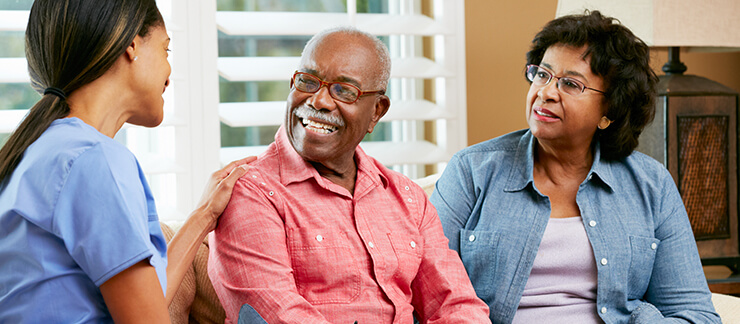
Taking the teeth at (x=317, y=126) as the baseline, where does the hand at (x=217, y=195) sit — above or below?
below

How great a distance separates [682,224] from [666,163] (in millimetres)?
599

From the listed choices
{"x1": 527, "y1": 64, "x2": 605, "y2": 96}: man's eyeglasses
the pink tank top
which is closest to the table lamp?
{"x1": 527, "y1": 64, "x2": 605, "y2": 96}: man's eyeglasses

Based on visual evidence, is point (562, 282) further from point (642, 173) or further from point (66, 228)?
point (66, 228)

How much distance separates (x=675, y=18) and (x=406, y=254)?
1.30 m

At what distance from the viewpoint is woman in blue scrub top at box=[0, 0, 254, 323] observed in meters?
1.01

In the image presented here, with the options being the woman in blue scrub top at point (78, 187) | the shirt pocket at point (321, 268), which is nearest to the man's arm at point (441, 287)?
the shirt pocket at point (321, 268)

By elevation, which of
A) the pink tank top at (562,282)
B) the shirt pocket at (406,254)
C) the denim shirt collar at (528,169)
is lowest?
the pink tank top at (562,282)

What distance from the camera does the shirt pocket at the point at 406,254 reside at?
1.56 m

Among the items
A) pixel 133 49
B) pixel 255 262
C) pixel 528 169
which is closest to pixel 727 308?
pixel 528 169

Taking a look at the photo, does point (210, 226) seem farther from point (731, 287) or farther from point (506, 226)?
point (731, 287)

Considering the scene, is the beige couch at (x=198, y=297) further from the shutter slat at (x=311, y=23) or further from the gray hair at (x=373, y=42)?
the shutter slat at (x=311, y=23)

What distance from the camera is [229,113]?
232 centimetres

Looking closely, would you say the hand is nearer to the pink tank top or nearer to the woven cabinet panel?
the pink tank top

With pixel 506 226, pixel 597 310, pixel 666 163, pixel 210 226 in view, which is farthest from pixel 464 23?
pixel 210 226
